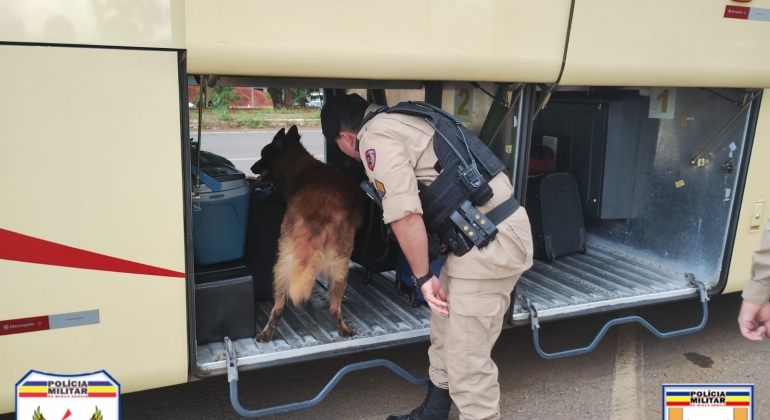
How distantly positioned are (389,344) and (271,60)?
163cm

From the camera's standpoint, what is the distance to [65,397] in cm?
229

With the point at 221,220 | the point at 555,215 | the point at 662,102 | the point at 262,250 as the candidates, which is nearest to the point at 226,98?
the point at 555,215

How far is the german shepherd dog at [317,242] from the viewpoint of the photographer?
3264 mm

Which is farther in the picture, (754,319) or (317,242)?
(317,242)

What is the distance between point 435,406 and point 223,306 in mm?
1210

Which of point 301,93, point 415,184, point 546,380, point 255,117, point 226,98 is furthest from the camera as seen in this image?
point 226,98

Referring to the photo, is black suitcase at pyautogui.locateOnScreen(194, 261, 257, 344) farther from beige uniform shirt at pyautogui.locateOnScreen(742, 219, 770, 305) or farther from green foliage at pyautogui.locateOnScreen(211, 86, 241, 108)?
green foliage at pyautogui.locateOnScreen(211, 86, 241, 108)

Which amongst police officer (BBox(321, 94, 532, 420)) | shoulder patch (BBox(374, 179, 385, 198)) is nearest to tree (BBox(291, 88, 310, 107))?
police officer (BBox(321, 94, 532, 420))

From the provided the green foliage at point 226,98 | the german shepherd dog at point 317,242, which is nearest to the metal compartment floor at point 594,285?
the german shepherd dog at point 317,242

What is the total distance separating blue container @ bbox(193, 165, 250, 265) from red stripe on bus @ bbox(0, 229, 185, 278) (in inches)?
30.1

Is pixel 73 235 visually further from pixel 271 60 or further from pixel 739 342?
pixel 739 342

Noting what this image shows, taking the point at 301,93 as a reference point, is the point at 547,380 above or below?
below

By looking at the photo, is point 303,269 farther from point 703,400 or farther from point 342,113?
point 703,400

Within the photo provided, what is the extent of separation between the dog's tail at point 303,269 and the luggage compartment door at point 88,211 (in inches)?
31.4
